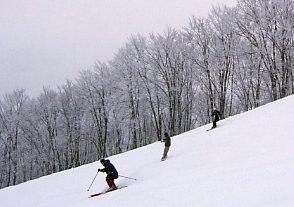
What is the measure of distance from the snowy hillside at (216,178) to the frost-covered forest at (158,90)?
14554 mm

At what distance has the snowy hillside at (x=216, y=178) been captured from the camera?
834 cm

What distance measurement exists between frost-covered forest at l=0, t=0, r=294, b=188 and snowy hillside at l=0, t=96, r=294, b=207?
14554mm

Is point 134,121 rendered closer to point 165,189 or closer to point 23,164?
point 23,164

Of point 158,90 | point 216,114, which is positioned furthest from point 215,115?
point 158,90

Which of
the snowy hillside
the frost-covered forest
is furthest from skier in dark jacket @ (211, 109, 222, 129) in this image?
the frost-covered forest

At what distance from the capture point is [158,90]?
1702 inches

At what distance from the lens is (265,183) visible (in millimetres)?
8586

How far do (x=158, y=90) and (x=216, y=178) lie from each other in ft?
107

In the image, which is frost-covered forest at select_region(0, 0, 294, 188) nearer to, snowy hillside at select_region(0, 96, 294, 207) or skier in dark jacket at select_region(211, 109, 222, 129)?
skier in dark jacket at select_region(211, 109, 222, 129)

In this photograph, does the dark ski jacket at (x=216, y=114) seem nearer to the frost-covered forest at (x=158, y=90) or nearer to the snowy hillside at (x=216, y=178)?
the snowy hillside at (x=216, y=178)

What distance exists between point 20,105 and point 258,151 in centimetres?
4478

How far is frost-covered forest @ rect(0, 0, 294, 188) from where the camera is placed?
35.8m

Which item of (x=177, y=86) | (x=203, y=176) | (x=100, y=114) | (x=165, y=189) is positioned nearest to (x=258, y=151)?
(x=203, y=176)

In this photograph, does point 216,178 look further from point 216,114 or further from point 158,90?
point 158,90
